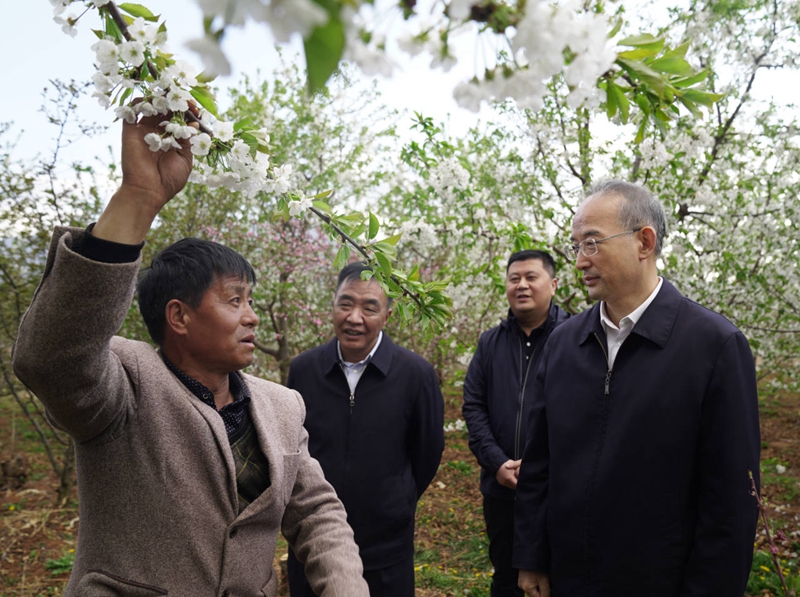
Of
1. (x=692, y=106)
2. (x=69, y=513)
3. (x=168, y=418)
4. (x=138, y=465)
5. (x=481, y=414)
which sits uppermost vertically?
(x=692, y=106)

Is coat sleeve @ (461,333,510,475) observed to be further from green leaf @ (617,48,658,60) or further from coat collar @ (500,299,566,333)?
green leaf @ (617,48,658,60)

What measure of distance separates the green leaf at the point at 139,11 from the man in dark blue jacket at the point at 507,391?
2.66 meters

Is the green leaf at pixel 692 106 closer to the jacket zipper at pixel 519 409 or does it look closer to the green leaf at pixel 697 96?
the green leaf at pixel 697 96

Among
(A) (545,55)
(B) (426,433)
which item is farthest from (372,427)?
(A) (545,55)

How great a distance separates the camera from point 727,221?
590 cm

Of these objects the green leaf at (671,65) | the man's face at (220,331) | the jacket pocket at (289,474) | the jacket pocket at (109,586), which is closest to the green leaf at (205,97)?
the man's face at (220,331)

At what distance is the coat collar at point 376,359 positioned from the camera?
10.2 feet

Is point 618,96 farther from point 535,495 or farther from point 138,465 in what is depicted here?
point 535,495

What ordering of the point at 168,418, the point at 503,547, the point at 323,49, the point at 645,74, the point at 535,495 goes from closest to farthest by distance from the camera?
the point at 323,49 → the point at 645,74 → the point at 168,418 → the point at 535,495 → the point at 503,547

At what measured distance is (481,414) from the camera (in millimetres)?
3656

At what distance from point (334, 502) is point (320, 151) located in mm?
7406

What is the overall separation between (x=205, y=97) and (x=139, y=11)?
0.65ft

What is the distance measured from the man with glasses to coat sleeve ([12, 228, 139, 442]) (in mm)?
1614

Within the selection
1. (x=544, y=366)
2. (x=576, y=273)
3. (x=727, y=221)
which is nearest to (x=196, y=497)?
(x=544, y=366)
